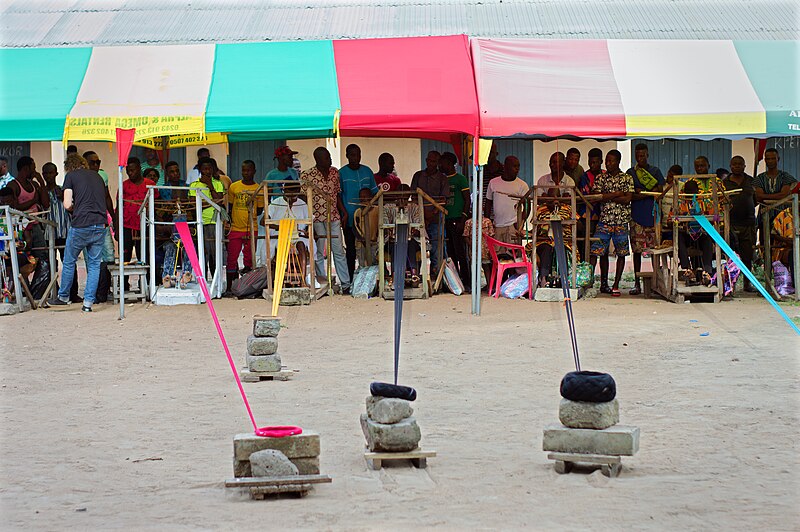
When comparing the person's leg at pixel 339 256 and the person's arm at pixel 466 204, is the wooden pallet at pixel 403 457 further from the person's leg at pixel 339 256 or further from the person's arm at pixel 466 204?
the person's arm at pixel 466 204

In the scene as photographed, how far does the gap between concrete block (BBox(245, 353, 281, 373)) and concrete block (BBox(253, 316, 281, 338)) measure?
0.19 meters

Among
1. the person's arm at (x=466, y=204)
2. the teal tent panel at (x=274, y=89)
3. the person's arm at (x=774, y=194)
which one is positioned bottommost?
the person's arm at (x=466, y=204)

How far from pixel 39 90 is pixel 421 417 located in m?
7.14

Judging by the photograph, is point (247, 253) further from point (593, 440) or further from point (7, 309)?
point (593, 440)

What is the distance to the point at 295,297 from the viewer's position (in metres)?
11.9

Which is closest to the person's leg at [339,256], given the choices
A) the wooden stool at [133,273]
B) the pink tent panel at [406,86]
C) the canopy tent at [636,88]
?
the pink tent panel at [406,86]

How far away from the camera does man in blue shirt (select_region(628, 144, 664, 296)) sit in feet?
40.3

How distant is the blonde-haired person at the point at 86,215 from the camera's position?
11.3 meters

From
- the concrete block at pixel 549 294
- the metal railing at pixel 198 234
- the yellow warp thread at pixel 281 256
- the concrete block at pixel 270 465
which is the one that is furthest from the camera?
the metal railing at pixel 198 234

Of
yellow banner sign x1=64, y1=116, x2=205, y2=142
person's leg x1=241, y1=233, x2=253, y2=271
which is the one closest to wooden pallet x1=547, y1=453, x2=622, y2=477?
yellow banner sign x1=64, y1=116, x2=205, y2=142

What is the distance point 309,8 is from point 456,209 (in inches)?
271

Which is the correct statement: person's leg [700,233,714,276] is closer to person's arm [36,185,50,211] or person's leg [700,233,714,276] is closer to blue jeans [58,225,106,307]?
blue jeans [58,225,106,307]

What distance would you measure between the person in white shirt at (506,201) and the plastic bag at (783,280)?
2928 millimetres

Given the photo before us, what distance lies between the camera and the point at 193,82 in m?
11.5
